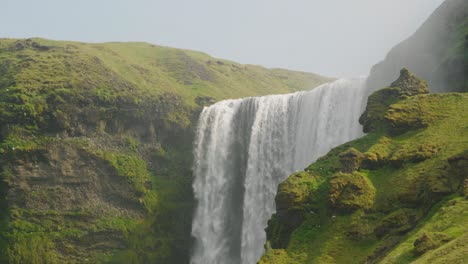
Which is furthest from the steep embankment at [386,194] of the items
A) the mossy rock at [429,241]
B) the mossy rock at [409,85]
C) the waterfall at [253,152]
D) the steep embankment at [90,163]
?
the steep embankment at [90,163]

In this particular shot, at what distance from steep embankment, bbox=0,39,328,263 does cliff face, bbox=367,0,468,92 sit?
2483 cm

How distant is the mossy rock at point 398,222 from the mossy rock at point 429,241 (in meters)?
3.42

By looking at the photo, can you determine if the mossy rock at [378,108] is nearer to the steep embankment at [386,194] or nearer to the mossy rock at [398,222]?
the steep embankment at [386,194]

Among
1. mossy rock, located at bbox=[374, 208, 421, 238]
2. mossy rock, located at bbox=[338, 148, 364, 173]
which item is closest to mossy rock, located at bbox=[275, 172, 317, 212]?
mossy rock, located at bbox=[338, 148, 364, 173]

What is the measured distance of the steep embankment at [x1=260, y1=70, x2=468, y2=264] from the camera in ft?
61.6

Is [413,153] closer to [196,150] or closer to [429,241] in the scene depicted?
[429,241]

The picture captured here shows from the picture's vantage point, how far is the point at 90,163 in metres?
53.4

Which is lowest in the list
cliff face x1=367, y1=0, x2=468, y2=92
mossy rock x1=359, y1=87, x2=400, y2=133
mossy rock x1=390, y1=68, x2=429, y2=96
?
mossy rock x1=359, y1=87, x2=400, y2=133

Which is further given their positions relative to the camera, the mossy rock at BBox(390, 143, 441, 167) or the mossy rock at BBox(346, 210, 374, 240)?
the mossy rock at BBox(390, 143, 441, 167)

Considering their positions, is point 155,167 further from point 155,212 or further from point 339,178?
point 339,178

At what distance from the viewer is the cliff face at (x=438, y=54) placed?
1371 inches


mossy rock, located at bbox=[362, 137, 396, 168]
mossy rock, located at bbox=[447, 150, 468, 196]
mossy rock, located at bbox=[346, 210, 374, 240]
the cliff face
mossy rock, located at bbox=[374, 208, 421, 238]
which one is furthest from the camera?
the cliff face

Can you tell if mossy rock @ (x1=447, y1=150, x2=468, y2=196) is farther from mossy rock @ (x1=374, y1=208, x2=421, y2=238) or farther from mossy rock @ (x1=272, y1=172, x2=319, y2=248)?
mossy rock @ (x1=272, y1=172, x2=319, y2=248)

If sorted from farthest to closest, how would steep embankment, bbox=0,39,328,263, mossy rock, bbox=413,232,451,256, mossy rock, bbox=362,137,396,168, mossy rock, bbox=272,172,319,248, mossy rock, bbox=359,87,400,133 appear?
steep embankment, bbox=0,39,328,263, mossy rock, bbox=359,87,400,133, mossy rock, bbox=362,137,396,168, mossy rock, bbox=272,172,319,248, mossy rock, bbox=413,232,451,256
